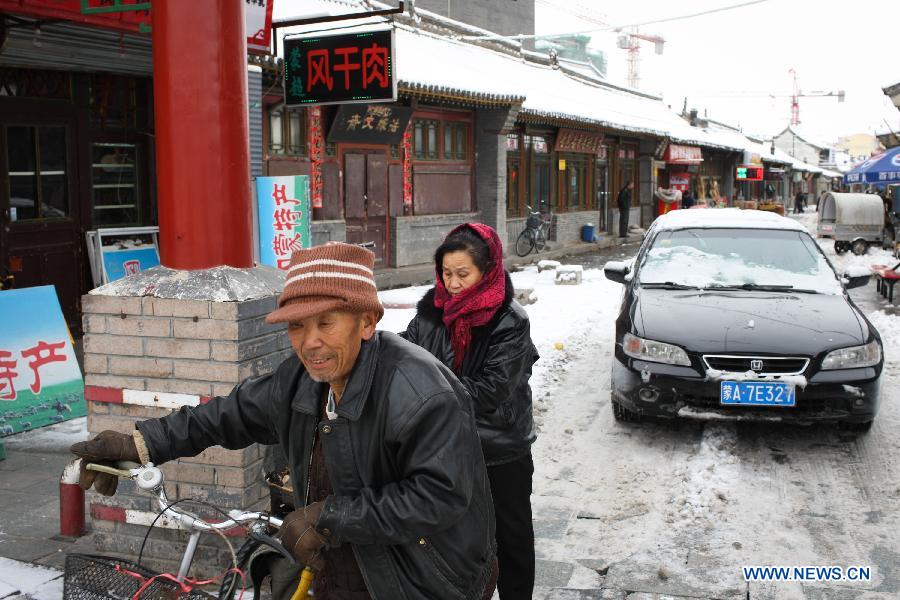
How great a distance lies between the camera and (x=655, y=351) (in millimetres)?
6168

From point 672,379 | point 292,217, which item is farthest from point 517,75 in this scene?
point 672,379


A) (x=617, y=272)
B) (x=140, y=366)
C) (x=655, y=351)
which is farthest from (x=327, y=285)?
(x=617, y=272)

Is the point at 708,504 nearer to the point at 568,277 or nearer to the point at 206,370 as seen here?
the point at 206,370

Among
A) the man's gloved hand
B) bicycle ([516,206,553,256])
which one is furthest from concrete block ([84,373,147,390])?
bicycle ([516,206,553,256])

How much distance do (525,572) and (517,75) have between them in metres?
18.9

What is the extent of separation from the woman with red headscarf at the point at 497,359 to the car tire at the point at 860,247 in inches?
843

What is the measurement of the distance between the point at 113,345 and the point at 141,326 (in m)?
0.18

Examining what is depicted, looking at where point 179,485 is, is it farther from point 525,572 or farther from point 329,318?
point 329,318

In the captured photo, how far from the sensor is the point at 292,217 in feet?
30.6

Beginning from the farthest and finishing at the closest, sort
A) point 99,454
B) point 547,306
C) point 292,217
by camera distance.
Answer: point 547,306, point 292,217, point 99,454

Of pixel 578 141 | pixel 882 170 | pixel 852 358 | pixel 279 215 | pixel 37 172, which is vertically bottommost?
pixel 852 358

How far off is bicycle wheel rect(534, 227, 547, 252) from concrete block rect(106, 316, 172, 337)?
1672 cm
